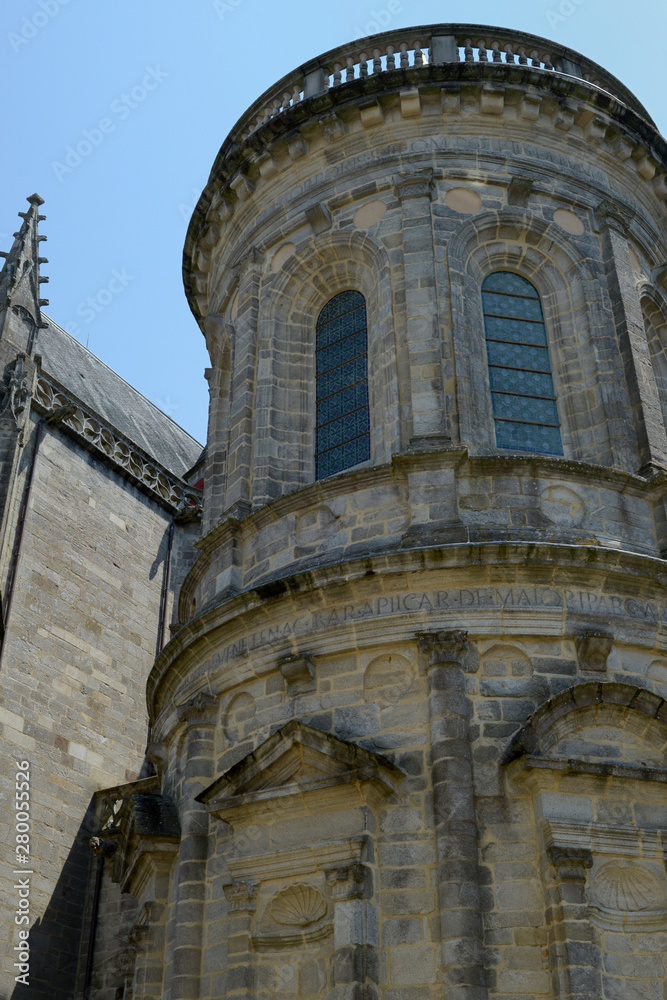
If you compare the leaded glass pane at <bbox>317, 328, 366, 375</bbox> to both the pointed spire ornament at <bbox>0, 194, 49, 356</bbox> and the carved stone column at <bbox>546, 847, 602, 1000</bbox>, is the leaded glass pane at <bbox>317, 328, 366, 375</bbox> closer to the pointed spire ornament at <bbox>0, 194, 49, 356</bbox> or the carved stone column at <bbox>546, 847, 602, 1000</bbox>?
the carved stone column at <bbox>546, 847, 602, 1000</bbox>

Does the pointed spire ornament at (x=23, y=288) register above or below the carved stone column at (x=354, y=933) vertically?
above

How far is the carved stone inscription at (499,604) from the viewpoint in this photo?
10.8 m

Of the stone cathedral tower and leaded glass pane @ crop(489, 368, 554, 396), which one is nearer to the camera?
the stone cathedral tower

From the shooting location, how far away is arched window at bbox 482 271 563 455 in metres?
13.1

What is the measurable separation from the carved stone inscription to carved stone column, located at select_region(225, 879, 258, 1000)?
8.20ft

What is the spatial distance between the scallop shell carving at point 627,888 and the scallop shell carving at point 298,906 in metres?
2.37

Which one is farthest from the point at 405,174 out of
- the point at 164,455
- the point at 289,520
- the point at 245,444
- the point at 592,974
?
the point at 164,455

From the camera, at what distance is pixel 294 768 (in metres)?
10.6

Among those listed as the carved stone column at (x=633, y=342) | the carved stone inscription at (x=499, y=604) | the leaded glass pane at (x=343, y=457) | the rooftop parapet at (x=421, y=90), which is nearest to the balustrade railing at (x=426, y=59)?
the rooftop parapet at (x=421, y=90)

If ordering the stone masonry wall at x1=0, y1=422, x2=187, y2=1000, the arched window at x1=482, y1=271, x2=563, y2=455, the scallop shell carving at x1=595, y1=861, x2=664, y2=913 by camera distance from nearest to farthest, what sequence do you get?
the scallop shell carving at x1=595, y1=861, x2=664, y2=913 → the arched window at x1=482, y1=271, x2=563, y2=455 → the stone masonry wall at x1=0, y1=422, x2=187, y2=1000

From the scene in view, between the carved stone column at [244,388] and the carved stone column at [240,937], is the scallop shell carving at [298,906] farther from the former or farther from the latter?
the carved stone column at [244,388]

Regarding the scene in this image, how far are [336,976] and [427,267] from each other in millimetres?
7871

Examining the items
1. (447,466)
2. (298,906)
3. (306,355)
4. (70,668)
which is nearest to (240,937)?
(298,906)

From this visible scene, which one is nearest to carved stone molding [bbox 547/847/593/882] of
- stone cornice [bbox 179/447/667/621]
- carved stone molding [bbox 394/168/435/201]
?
stone cornice [bbox 179/447/667/621]
